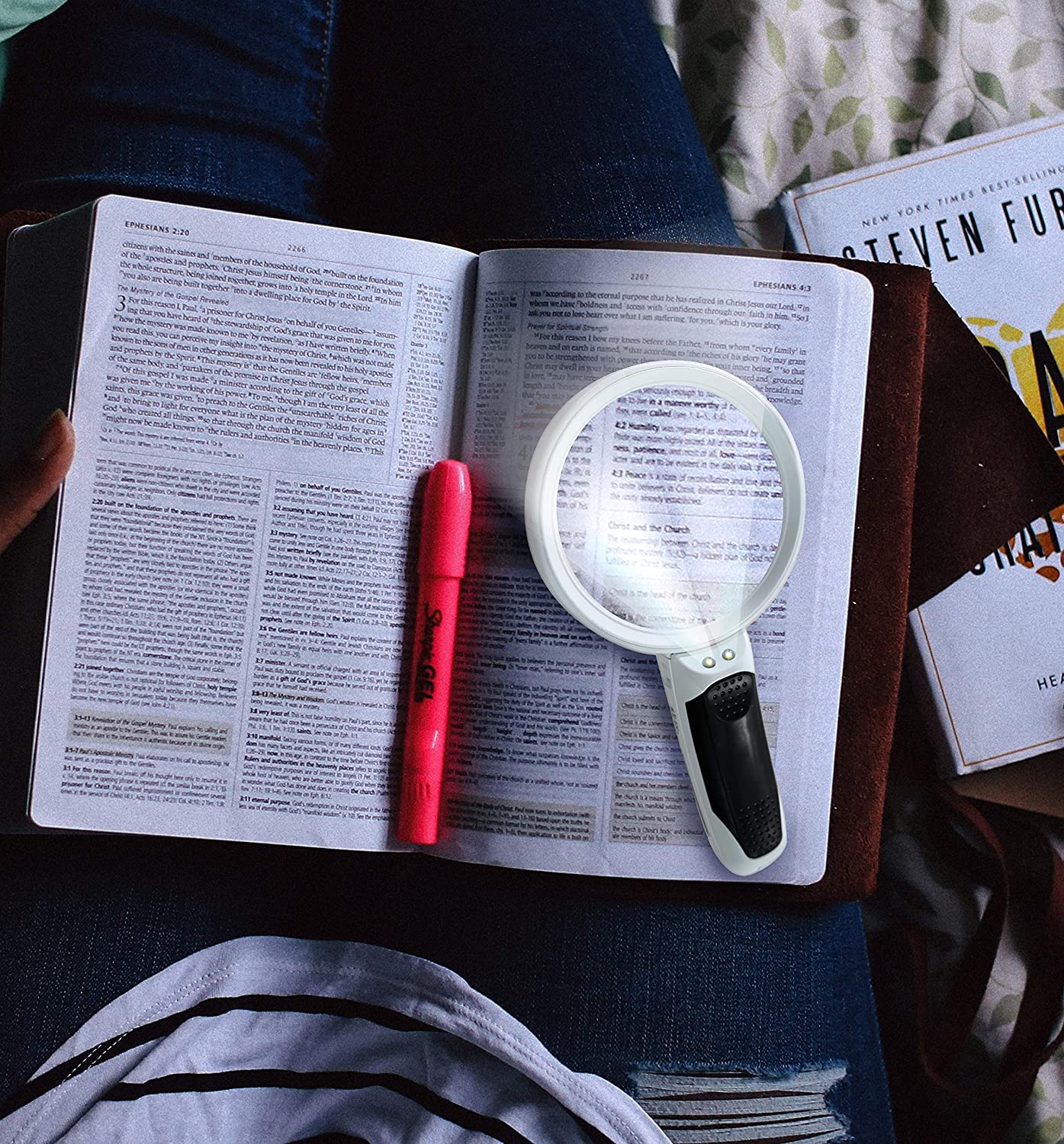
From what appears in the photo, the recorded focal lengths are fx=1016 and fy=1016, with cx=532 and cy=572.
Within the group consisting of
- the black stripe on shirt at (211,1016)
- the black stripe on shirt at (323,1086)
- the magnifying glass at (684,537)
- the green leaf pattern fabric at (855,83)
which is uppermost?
the green leaf pattern fabric at (855,83)

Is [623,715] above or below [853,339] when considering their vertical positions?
below

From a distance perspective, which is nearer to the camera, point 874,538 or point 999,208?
point 874,538

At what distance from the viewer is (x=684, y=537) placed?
0.62 meters

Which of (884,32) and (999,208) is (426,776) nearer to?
(999,208)

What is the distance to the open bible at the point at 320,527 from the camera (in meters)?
0.62

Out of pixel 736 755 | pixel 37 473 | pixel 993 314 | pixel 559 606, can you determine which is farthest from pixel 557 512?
pixel 993 314

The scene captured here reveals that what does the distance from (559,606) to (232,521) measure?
0.68ft

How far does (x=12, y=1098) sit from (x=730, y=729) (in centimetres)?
50

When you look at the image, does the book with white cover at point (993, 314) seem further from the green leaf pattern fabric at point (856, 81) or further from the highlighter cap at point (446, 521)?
the highlighter cap at point (446, 521)

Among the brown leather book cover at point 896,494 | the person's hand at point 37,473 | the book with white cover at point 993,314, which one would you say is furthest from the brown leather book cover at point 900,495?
the person's hand at point 37,473

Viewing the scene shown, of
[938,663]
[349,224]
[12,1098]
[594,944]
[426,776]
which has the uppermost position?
[349,224]

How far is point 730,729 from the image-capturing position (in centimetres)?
61

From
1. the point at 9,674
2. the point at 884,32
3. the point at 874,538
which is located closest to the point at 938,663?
the point at 874,538

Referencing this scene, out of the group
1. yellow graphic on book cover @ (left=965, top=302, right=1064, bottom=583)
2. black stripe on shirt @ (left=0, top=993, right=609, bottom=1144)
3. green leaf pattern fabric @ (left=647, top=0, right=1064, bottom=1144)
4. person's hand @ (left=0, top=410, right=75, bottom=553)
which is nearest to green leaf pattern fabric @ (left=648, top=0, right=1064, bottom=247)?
green leaf pattern fabric @ (left=647, top=0, right=1064, bottom=1144)
